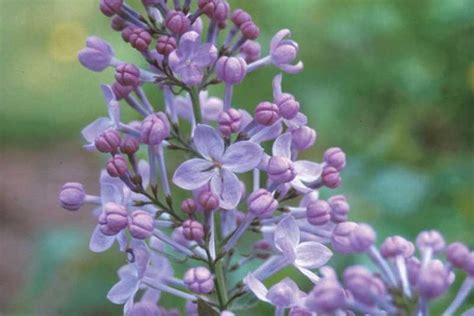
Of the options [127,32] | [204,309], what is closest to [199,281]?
[204,309]

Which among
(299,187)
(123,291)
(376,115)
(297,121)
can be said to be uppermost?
(376,115)

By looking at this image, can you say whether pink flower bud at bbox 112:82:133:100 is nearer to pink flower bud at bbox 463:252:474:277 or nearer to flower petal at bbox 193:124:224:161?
flower petal at bbox 193:124:224:161

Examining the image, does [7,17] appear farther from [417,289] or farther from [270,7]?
[417,289]

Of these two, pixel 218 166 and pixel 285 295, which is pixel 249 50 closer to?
pixel 218 166

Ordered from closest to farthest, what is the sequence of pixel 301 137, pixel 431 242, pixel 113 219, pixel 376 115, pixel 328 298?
pixel 328 298, pixel 431 242, pixel 113 219, pixel 301 137, pixel 376 115

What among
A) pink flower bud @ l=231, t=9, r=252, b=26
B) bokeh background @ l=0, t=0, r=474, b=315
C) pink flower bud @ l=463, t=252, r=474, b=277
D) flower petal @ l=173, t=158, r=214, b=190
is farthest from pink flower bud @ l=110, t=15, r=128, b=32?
bokeh background @ l=0, t=0, r=474, b=315
